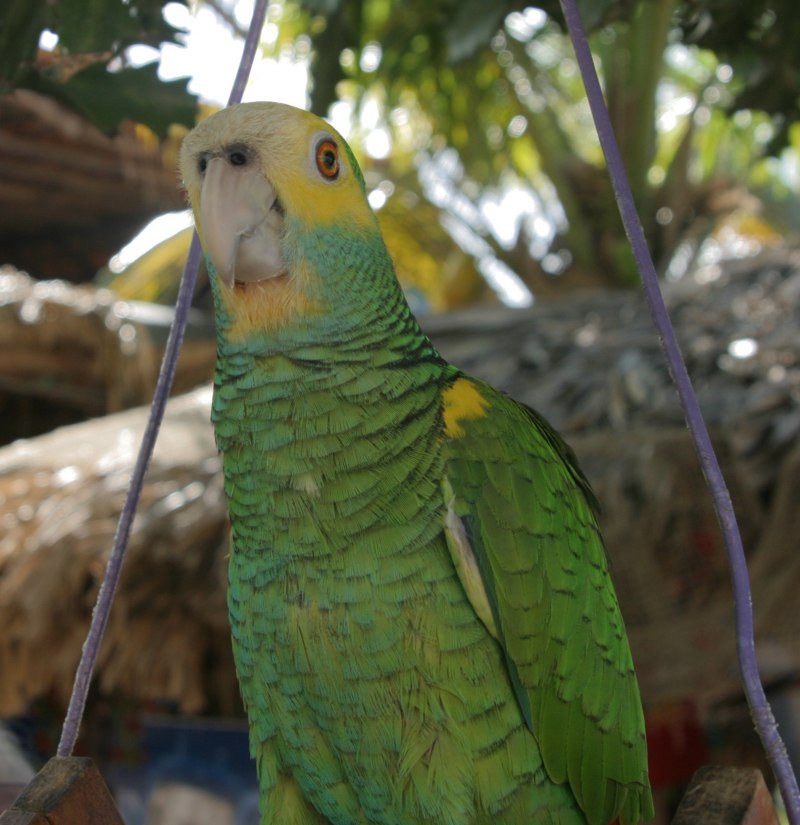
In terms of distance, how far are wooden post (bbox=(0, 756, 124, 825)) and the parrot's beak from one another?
1.46 ft

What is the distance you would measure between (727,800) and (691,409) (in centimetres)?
30

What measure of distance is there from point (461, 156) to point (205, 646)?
240 centimetres

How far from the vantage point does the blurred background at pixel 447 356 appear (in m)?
1.30

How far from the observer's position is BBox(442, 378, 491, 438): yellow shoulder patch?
94 cm

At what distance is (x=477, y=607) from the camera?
2.93 feet

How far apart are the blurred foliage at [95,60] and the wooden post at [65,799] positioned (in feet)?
2.23

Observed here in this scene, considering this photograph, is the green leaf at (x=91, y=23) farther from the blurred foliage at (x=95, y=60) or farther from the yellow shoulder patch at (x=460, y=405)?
the yellow shoulder patch at (x=460, y=405)

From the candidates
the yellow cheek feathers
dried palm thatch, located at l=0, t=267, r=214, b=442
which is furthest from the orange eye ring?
dried palm thatch, located at l=0, t=267, r=214, b=442

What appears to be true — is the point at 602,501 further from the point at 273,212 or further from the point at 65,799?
the point at 65,799

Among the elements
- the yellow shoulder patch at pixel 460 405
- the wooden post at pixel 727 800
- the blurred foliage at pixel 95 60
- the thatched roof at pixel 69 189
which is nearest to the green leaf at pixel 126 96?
the blurred foliage at pixel 95 60

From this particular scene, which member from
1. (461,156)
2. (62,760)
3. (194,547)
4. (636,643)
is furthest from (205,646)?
(461,156)

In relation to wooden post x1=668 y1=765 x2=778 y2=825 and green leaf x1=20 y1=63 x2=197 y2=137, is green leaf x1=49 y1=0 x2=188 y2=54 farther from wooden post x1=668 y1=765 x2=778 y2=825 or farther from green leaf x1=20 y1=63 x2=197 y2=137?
wooden post x1=668 y1=765 x2=778 y2=825

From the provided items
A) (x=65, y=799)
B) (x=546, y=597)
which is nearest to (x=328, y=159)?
(x=546, y=597)

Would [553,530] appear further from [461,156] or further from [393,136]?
[393,136]
